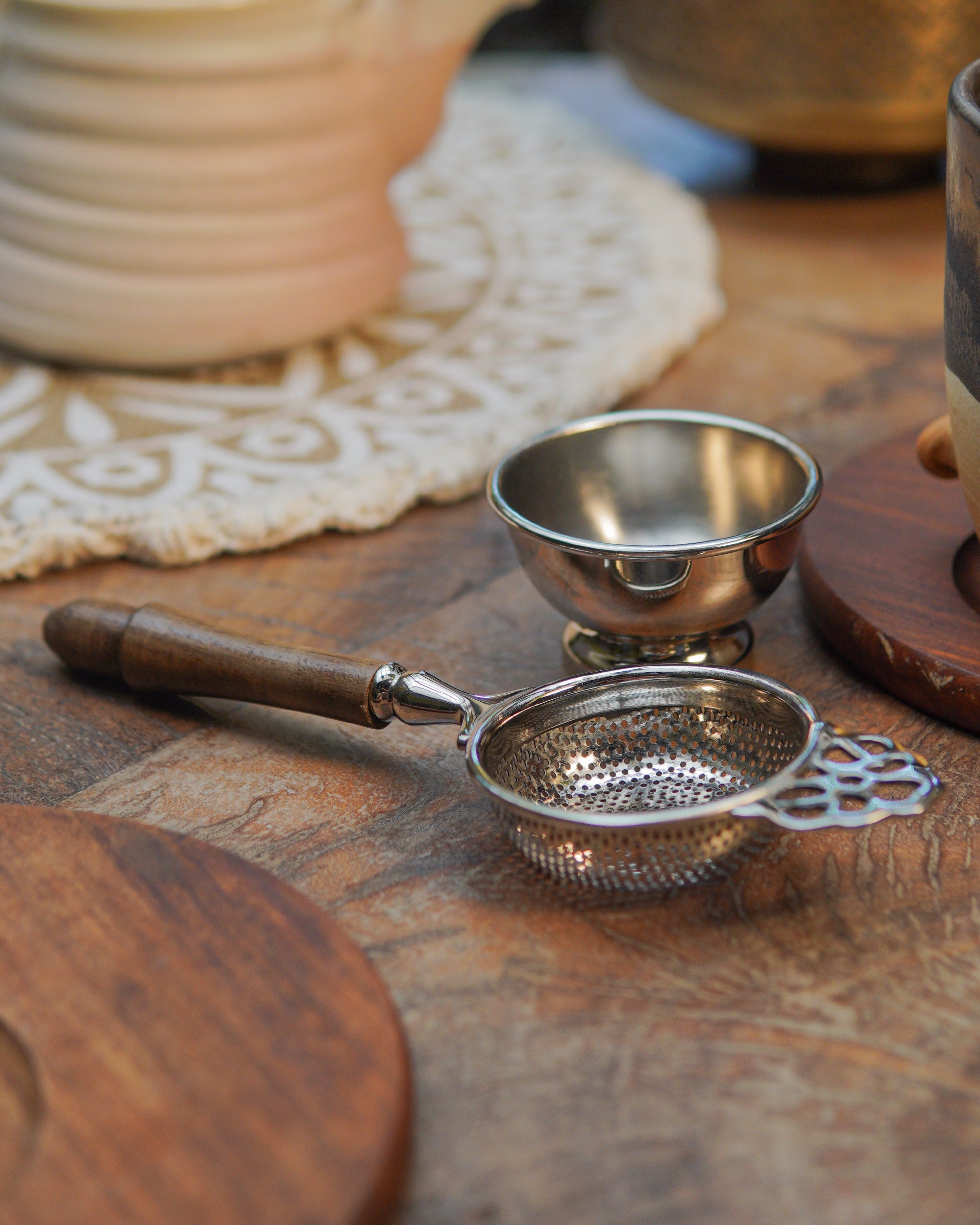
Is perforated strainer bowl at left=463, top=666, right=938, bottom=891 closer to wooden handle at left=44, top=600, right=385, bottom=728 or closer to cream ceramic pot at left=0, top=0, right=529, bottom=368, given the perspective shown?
wooden handle at left=44, top=600, right=385, bottom=728

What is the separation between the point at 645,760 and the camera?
0.38m

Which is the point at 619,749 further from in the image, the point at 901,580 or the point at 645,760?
the point at 901,580

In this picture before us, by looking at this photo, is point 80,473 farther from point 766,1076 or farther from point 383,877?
point 766,1076

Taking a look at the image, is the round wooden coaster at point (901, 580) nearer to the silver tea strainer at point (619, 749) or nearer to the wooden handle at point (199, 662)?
the silver tea strainer at point (619, 749)

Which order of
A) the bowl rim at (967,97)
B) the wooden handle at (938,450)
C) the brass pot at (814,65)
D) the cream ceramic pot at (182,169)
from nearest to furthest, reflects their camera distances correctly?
the bowl rim at (967,97), the wooden handle at (938,450), the cream ceramic pot at (182,169), the brass pot at (814,65)

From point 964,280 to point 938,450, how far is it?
0.31 ft

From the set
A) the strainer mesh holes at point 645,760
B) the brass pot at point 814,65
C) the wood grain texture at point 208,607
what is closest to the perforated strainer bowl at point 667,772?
the strainer mesh holes at point 645,760

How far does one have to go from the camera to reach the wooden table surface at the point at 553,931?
0.27m

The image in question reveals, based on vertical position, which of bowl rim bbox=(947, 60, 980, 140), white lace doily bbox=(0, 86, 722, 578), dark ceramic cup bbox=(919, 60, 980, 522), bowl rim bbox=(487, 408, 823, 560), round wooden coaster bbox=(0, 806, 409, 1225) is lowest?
round wooden coaster bbox=(0, 806, 409, 1225)

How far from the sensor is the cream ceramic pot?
0.64m

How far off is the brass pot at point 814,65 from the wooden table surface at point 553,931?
46 cm

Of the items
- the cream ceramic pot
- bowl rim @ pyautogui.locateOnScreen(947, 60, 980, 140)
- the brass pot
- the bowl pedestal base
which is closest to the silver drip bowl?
the bowl pedestal base

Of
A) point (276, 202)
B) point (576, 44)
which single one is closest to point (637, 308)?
point (276, 202)

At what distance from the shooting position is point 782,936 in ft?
1.07
